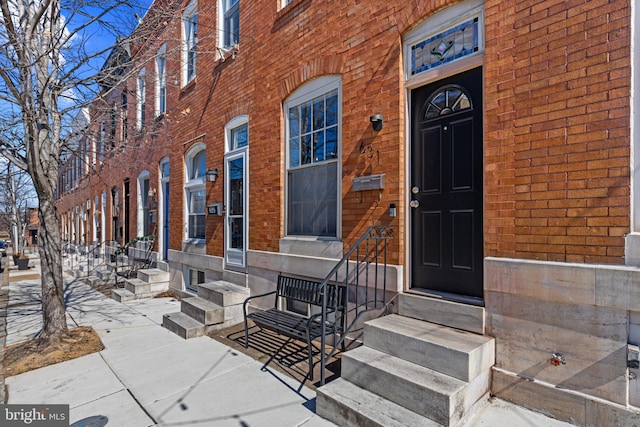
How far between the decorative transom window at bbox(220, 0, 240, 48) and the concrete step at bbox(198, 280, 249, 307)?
477cm

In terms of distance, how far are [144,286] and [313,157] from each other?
18.8 feet

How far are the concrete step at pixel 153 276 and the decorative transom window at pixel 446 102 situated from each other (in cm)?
755

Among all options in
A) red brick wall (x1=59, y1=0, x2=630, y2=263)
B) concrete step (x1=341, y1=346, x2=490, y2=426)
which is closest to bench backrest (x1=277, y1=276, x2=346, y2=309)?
red brick wall (x1=59, y1=0, x2=630, y2=263)

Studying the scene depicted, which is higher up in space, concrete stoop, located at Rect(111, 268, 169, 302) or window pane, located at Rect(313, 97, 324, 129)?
window pane, located at Rect(313, 97, 324, 129)

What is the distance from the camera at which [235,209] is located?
6750 mm

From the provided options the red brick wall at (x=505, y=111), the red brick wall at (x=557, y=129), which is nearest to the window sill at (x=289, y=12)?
the red brick wall at (x=505, y=111)

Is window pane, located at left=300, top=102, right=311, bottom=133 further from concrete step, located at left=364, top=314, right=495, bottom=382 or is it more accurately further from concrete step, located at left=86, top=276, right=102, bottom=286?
concrete step, located at left=86, top=276, right=102, bottom=286

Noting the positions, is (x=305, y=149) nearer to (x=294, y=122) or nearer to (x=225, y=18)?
(x=294, y=122)

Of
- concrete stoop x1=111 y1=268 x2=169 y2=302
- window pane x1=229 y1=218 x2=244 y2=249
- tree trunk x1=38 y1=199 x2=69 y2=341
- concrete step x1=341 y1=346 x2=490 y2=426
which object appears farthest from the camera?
concrete stoop x1=111 y1=268 x2=169 y2=302

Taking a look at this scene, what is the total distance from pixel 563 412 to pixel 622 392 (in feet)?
1.43

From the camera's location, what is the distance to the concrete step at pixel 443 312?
3139mm

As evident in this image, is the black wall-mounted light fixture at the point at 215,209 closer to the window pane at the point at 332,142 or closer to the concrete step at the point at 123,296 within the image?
the concrete step at the point at 123,296

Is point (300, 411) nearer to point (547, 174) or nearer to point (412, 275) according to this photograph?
point (412, 275)

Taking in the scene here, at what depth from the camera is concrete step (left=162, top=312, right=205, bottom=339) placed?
5027 mm
